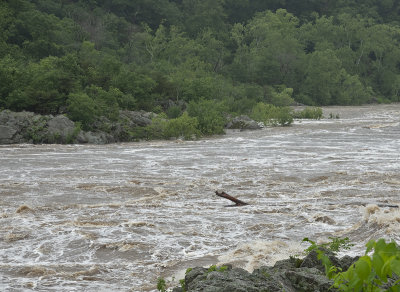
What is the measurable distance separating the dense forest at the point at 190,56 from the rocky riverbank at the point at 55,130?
3.74ft

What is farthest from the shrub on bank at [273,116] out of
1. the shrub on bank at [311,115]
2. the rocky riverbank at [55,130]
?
the rocky riverbank at [55,130]

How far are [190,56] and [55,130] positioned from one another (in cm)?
4201

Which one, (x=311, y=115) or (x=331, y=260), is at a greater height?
(x=311, y=115)

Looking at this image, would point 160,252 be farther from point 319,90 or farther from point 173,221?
point 319,90

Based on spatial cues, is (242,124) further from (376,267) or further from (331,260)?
(376,267)

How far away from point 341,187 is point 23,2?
4486 cm

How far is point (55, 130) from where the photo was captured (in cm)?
2702

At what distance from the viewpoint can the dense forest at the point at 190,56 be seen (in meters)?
32.2

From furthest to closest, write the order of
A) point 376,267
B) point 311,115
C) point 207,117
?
point 311,115
point 207,117
point 376,267

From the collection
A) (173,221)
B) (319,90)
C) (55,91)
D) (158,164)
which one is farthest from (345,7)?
(173,221)

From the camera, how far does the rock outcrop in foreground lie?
4.47 metres

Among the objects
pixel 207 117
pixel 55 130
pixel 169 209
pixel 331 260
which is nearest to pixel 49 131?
pixel 55 130

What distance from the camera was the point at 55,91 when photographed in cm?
2994

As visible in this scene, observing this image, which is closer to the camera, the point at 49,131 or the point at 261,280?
the point at 261,280
